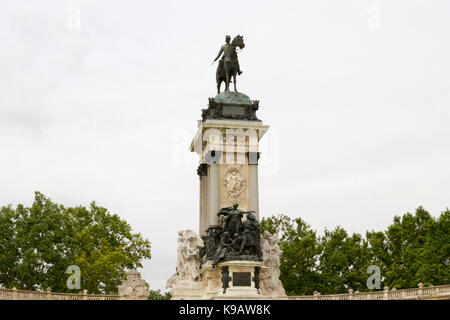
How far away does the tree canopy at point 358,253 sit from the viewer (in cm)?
4634

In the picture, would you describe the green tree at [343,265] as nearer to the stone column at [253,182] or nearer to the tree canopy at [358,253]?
the tree canopy at [358,253]

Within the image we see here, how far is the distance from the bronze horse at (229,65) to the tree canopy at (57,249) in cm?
1837

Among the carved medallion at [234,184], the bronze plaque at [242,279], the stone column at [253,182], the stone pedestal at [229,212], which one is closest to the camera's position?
the bronze plaque at [242,279]

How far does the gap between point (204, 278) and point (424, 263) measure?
61.3 feet

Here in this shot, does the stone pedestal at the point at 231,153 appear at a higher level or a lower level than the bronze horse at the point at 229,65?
lower

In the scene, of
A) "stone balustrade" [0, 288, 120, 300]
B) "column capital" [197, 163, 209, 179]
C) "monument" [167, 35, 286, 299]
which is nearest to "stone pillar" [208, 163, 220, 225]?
"monument" [167, 35, 286, 299]

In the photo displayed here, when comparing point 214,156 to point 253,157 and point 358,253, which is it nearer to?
point 253,157

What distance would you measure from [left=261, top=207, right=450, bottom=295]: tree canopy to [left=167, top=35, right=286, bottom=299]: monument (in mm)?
15598

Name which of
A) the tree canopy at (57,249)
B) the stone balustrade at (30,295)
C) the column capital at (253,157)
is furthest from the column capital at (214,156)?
the tree canopy at (57,249)

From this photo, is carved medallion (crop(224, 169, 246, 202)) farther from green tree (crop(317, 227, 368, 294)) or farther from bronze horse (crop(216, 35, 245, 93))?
green tree (crop(317, 227, 368, 294))

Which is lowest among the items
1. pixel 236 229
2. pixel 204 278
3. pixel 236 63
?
pixel 204 278

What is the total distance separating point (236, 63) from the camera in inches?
1503
